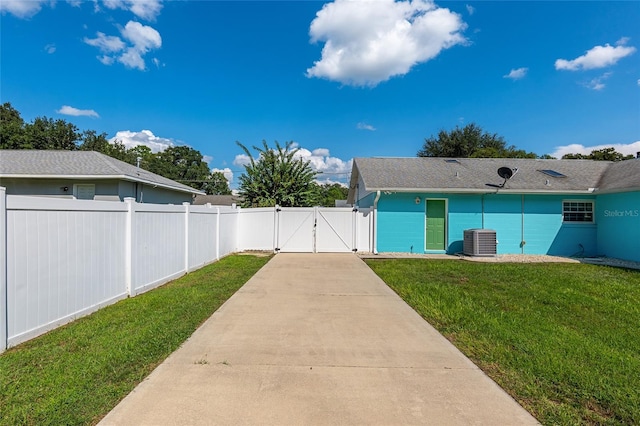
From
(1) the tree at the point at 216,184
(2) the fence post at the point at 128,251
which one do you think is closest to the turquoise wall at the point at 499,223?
(2) the fence post at the point at 128,251

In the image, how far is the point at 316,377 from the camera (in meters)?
3.31

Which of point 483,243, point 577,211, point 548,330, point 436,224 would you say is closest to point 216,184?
point 436,224

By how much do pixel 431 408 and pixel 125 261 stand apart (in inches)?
214

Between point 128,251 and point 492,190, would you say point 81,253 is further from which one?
point 492,190

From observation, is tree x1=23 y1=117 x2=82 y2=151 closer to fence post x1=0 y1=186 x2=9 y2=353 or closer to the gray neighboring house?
the gray neighboring house

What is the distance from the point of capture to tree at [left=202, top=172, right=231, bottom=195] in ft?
196

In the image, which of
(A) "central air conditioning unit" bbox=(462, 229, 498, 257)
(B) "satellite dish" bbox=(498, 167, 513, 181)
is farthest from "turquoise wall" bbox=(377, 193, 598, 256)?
(A) "central air conditioning unit" bbox=(462, 229, 498, 257)

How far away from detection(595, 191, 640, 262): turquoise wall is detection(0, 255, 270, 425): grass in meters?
13.3

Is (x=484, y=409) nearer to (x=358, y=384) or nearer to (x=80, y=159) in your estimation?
(x=358, y=384)

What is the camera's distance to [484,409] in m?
2.82

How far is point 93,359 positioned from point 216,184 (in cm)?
6071

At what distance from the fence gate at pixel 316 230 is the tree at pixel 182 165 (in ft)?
151

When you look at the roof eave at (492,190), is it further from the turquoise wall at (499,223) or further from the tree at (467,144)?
the tree at (467,144)

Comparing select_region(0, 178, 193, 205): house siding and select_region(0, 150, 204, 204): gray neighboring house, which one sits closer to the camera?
select_region(0, 150, 204, 204): gray neighboring house
